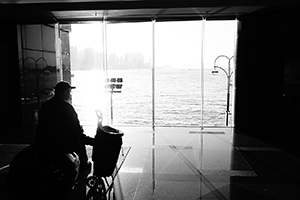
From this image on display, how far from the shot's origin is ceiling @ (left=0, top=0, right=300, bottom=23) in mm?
5727

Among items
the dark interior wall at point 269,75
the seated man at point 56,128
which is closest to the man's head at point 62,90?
the seated man at point 56,128

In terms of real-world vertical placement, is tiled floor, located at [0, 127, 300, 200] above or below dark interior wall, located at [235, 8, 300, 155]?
below

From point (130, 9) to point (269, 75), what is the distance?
138 inches

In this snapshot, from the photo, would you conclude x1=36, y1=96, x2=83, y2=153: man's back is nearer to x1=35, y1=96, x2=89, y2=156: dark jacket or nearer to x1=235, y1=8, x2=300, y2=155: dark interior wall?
x1=35, y1=96, x2=89, y2=156: dark jacket

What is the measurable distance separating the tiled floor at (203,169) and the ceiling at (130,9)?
2918 millimetres

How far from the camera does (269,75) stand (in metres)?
6.30

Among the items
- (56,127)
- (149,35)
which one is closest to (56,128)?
(56,127)

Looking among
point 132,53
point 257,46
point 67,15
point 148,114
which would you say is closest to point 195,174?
point 257,46

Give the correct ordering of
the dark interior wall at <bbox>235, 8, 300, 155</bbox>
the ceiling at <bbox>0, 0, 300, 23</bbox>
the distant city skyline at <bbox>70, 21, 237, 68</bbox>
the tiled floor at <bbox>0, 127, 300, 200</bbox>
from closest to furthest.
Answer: the tiled floor at <bbox>0, 127, 300, 200</bbox>
the ceiling at <bbox>0, 0, 300, 23</bbox>
the dark interior wall at <bbox>235, 8, 300, 155</bbox>
the distant city skyline at <bbox>70, 21, 237, 68</bbox>

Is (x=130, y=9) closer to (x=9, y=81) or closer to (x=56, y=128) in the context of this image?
(x=56, y=128)

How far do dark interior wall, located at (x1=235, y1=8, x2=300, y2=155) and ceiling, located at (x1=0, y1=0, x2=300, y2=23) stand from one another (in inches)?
21.0

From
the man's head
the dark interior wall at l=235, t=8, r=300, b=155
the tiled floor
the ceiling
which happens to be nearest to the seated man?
the man's head

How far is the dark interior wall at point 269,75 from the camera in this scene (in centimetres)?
601

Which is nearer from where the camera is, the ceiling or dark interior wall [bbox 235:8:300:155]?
the ceiling
